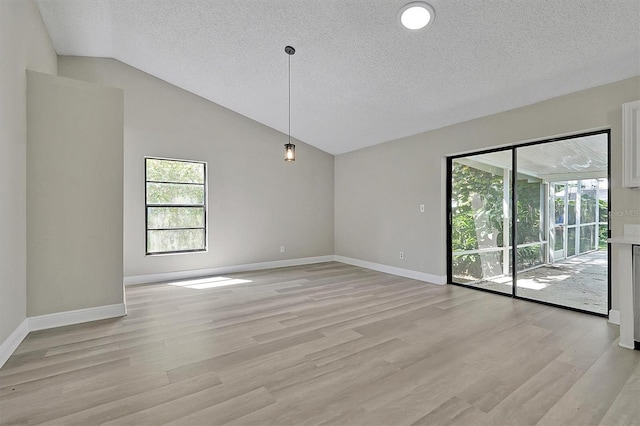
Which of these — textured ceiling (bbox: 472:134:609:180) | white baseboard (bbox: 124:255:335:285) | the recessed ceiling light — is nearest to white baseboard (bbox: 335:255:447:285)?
white baseboard (bbox: 124:255:335:285)

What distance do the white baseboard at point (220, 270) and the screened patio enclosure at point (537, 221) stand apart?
2.94 meters

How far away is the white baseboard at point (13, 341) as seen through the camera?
7.50ft

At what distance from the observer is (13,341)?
2.49 metres

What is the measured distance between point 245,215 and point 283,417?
4379 millimetres

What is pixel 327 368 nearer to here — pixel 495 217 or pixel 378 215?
pixel 495 217

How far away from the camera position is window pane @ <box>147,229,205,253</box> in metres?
4.94

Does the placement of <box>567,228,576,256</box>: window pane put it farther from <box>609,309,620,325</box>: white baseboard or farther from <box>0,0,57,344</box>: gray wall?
<box>0,0,57,344</box>: gray wall

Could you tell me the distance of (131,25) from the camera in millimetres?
3756

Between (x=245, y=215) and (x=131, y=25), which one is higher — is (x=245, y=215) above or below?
below

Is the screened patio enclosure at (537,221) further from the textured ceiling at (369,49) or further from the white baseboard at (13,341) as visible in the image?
the white baseboard at (13,341)

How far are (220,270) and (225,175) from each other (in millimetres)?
1731

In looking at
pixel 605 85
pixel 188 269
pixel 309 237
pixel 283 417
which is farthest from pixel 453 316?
pixel 188 269

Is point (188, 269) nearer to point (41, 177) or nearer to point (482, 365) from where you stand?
point (41, 177)

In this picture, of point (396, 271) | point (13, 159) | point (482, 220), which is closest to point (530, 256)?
point (482, 220)
